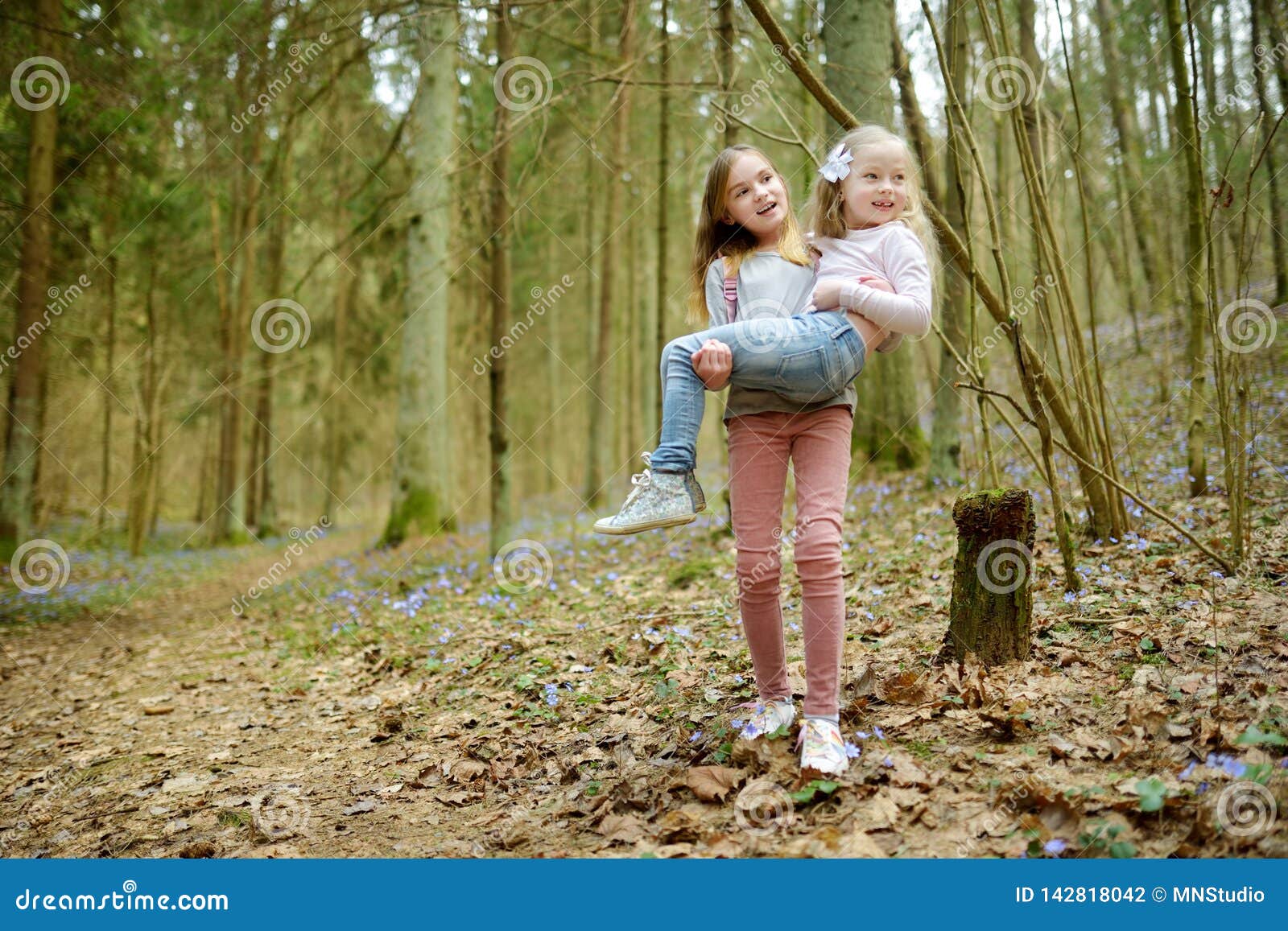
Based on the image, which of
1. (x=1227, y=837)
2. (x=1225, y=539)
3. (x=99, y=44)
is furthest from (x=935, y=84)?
(x=99, y=44)

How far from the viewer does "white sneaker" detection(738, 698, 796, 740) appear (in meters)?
2.73

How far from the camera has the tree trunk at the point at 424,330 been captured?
9.68 meters

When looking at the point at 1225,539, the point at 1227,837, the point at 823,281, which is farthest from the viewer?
the point at 1225,539

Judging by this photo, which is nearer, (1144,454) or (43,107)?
(1144,454)

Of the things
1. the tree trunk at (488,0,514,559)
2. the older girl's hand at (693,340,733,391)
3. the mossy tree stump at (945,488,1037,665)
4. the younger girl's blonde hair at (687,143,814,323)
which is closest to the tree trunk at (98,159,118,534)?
the tree trunk at (488,0,514,559)

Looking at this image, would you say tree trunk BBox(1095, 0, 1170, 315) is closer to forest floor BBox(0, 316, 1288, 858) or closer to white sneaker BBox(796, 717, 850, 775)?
forest floor BBox(0, 316, 1288, 858)

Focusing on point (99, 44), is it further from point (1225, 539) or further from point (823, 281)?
point (1225, 539)

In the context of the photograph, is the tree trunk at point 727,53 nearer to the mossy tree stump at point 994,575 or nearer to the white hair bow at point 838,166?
the white hair bow at point 838,166

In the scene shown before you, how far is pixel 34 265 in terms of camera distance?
7.75 metres

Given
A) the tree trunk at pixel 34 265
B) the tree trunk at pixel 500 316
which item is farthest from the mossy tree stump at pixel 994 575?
the tree trunk at pixel 34 265

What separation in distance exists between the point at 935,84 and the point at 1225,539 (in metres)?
4.50

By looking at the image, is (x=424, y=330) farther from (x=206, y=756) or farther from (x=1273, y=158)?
(x=1273, y=158)

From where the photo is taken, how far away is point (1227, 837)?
1911mm

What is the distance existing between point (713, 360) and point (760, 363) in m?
0.14
